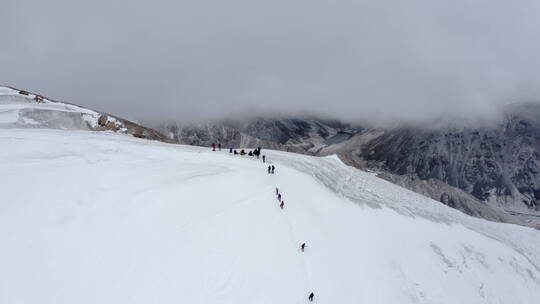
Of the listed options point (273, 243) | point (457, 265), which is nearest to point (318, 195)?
point (273, 243)

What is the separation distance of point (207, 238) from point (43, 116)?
69.0 m

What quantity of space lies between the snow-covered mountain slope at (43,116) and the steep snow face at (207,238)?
1472 inches

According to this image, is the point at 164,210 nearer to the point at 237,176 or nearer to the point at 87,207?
the point at 87,207

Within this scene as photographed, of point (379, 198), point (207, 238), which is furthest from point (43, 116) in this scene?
point (379, 198)

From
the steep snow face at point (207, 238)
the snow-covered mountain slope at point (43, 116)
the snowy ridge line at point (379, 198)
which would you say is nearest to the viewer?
the steep snow face at point (207, 238)

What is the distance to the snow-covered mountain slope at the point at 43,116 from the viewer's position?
221ft

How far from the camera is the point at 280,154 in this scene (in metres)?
55.1

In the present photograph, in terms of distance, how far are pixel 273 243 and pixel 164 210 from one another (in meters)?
9.31

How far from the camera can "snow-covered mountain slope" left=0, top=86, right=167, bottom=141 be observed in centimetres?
6741

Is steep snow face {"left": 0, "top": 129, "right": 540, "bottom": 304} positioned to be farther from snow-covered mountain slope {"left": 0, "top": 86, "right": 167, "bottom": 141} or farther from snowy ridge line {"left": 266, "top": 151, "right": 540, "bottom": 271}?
snow-covered mountain slope {"left": 0, "top": 86, "right": 167, "bottom": 141}

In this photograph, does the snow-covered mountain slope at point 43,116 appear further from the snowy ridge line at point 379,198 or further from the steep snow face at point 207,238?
the snowy ridge line at point 379,198

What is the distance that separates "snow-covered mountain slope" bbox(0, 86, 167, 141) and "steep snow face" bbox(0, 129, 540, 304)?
37.4 m

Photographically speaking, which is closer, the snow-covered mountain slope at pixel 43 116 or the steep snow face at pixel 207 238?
the steep snow face at pixel 207 238

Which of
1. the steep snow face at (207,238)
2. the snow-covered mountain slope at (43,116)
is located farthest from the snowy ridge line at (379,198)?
the snow-covered mountain slope at (43,116)
